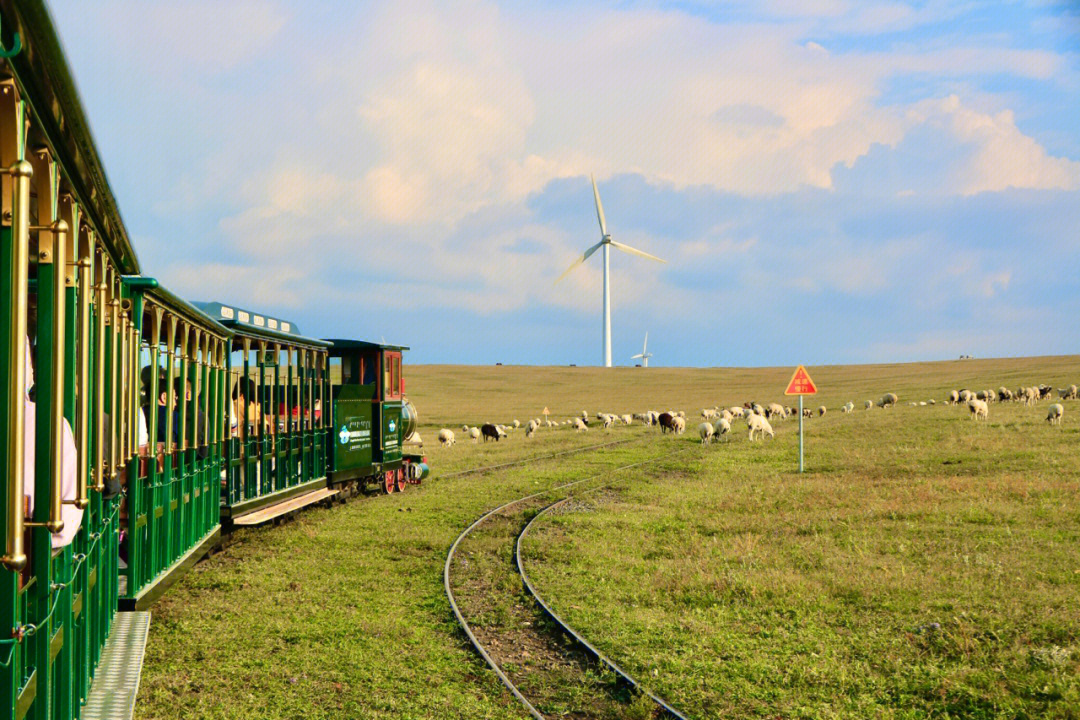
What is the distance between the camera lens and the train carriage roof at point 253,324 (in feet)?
43.8

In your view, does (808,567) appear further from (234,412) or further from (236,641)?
(234,412)

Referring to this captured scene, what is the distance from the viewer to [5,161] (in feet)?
11.0

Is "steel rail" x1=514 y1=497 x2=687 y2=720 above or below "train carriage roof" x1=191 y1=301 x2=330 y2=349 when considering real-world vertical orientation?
below

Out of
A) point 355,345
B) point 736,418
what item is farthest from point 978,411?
point 355,345

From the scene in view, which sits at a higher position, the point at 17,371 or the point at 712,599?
the point at 17,371

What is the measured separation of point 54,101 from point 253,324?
10.6 meters

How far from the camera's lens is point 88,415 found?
4934mm

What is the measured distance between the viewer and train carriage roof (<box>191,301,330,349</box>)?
43.8ft

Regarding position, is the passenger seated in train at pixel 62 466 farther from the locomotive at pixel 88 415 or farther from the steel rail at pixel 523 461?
the steel rail at pixel 523 461

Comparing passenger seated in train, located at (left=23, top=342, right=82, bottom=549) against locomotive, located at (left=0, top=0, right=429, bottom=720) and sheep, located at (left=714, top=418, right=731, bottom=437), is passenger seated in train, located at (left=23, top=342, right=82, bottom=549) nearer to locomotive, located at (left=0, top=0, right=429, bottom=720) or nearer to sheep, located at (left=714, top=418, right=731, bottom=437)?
locomotive, located at (left=0, top=0, right=429, bottom=720)

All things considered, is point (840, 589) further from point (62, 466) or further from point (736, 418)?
point (736, 418)

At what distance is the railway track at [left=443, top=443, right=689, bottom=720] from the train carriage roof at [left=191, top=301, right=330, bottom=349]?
14.8ft

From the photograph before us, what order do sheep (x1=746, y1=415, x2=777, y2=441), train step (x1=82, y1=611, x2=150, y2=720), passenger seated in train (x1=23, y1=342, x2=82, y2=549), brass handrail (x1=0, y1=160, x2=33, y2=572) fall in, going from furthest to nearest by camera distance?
sheep (x1=746, y1=415, x2=777, y2=441), train step (x1=82, y1=611, x2=150, y2=720), passenger seated in train (x1=23, y1=342, x2=82, y2=549), brass handrail (x1=0, y1=160, x2=33, y2=572)

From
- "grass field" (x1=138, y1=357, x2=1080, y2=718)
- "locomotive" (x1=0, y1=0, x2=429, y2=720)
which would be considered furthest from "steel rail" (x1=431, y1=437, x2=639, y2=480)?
"locomotive" (x1=0, y1=0, x2=429, y2=720)
